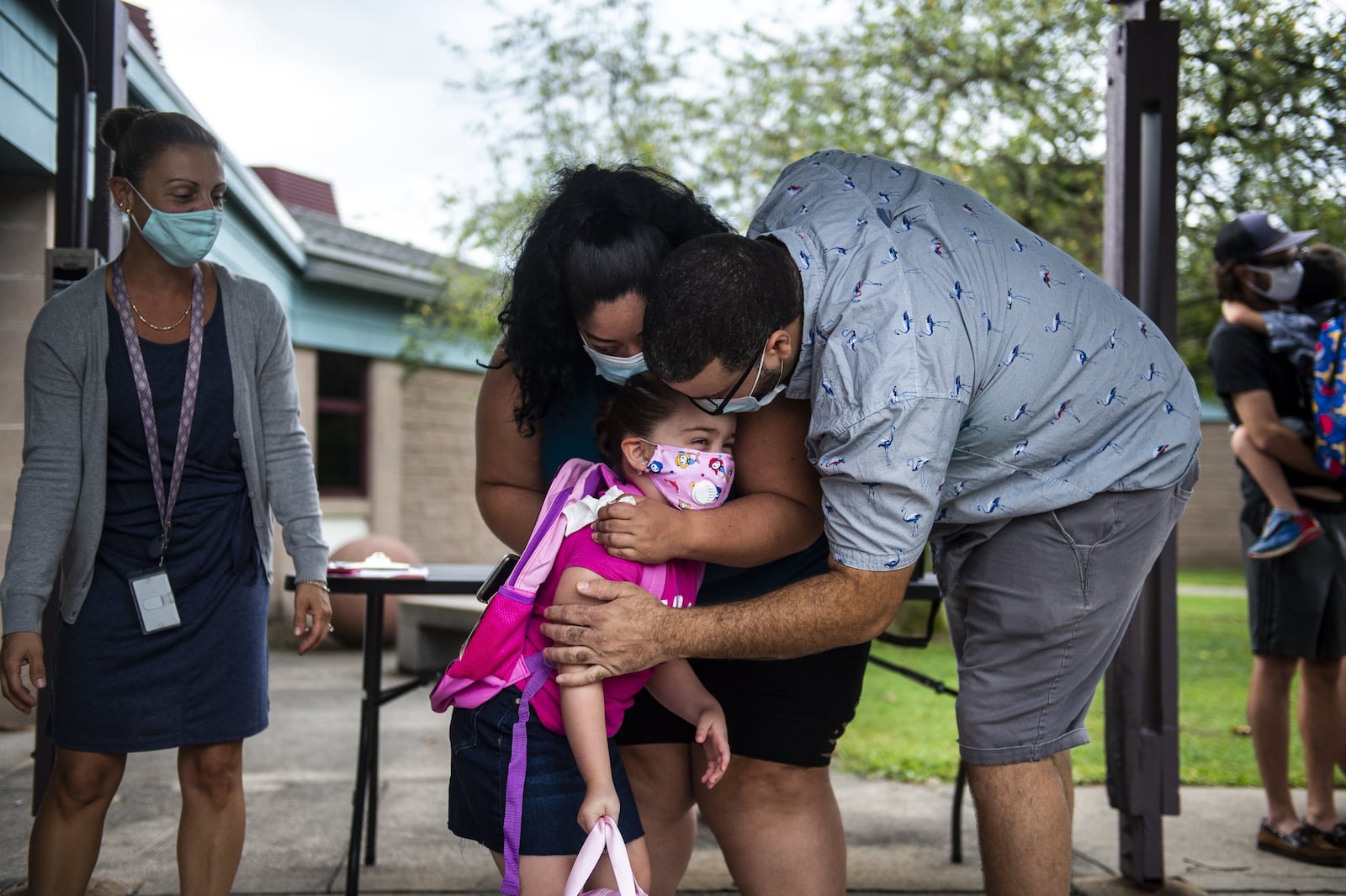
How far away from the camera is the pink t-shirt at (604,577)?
6.95 ft

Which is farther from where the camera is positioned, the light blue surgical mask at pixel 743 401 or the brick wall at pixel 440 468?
the brick wall at pixel 440 468

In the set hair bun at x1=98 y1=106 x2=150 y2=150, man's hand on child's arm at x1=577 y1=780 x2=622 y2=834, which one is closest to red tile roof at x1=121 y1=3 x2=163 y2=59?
hair bun at x1=98 y1=106 x2=150 y2=150

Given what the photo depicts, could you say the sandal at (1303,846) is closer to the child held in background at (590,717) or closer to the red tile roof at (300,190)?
the child held in background at (590,717)

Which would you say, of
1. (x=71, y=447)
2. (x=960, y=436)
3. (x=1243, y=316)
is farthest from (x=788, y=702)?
(x=1243, y=316)

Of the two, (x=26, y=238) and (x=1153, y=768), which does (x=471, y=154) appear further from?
(x=1153, y=768)

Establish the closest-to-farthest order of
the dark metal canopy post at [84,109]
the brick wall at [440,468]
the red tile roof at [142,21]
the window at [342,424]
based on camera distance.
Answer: the dark metal canopy post at [84,109]
the red tile roof at [142,21]
the window at [342,424]
the brick wall at [440,468]

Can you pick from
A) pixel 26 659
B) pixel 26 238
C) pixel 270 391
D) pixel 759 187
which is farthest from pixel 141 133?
pixel 759 187

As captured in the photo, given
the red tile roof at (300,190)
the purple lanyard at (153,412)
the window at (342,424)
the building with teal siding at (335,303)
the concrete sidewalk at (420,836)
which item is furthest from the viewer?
the red tile roof at (300,190)

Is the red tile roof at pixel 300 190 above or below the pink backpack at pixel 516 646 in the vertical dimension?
above

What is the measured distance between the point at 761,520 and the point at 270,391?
4.19 ft

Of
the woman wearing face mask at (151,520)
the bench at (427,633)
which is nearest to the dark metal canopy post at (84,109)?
the woman wearing face mask at (151,520)

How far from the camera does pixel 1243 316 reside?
3.99 meters

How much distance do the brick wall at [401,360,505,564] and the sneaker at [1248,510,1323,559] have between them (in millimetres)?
9882

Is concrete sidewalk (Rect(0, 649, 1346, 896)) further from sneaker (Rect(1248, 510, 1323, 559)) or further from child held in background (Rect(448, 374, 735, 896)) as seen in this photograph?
child held in background (Rect(448, 374, 735, 896))
